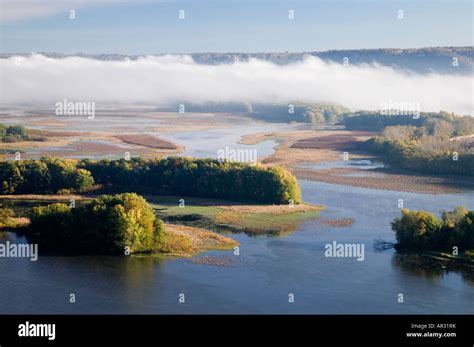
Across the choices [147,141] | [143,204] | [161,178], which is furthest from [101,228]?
[147,141]

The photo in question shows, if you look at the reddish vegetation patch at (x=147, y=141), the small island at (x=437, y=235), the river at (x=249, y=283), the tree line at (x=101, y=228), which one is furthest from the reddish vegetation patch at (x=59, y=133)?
the small island at (x=437, y=235)

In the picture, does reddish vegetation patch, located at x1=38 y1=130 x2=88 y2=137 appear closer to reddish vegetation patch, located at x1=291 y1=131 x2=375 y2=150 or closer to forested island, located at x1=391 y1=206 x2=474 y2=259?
reddish vegetation patch, located at x1=291 y1=131 x2=375 y2=150

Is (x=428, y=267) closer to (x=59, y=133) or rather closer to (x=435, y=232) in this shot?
(x=435, y=232)

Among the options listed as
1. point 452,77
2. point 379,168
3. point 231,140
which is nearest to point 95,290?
point 379,168

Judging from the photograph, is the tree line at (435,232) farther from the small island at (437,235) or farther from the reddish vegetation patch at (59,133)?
the reddish vegetation patch at (59,133)

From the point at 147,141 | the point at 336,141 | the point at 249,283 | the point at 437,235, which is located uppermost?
the point at 147,141

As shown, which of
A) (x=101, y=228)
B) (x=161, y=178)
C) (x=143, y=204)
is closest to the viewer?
(x=101, y=228)

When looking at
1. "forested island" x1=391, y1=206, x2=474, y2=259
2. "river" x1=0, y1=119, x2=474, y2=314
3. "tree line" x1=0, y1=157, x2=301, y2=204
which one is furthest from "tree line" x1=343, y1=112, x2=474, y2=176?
"forested island" x1=391, y1=206, x2=474, y2=259

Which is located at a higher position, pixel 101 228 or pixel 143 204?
pixel 143 204
